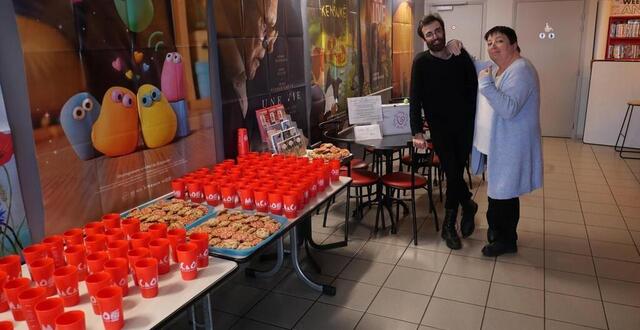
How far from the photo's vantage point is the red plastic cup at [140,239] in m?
1.84

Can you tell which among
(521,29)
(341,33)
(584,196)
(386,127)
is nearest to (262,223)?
(386,127)

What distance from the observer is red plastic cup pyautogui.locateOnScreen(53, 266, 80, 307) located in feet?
5.14

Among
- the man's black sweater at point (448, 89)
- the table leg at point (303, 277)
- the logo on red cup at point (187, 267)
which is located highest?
the man's black sweater at point (448, 89)

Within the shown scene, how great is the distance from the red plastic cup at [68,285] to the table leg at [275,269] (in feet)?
5.28

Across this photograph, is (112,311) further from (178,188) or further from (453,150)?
(453,150)

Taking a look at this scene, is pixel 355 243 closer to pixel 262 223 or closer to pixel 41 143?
pixel 262 223

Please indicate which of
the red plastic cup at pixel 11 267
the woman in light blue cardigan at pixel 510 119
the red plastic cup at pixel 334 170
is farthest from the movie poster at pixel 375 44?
→ the red plastic cup at pixel 11 267

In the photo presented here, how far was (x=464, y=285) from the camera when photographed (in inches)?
122

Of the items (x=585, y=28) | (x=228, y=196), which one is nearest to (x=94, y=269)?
(x=228, y=196)

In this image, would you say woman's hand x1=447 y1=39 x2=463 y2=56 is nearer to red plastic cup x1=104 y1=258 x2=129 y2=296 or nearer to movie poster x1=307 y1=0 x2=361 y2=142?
movie poster x1=307 y1=0 x2=361 y2=142

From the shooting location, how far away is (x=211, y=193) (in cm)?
257

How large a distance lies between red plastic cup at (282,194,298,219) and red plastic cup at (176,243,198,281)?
0.67 metres

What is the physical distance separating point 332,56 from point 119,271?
151 inches

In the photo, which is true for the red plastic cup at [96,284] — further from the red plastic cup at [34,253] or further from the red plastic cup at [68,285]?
A: the red plastic cup at [34,253]
